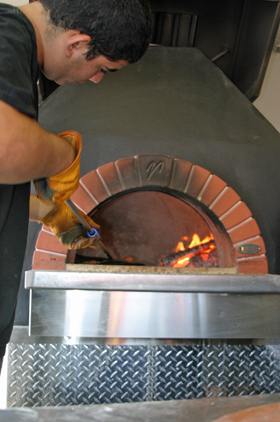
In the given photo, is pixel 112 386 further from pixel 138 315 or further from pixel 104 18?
pixel 104 18

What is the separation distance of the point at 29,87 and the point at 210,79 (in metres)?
1.31

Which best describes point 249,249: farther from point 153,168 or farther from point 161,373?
point 161,373

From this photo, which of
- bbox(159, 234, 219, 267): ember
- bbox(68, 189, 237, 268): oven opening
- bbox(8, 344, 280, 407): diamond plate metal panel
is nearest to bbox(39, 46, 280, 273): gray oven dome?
bbox(159, 234, 219, 267): ember

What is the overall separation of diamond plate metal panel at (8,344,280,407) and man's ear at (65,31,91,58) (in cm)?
83

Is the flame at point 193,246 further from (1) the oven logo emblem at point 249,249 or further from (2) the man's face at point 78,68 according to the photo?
(2) the man's face at point 78,68

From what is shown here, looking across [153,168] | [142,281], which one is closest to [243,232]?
[153,168]

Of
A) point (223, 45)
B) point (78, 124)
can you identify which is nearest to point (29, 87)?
point (78, 124)

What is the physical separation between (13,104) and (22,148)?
0.06 metres

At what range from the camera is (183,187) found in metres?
1.43

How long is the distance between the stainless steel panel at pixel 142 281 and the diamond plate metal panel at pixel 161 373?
0.29 m

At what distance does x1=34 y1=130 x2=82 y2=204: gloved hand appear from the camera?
2.19ft

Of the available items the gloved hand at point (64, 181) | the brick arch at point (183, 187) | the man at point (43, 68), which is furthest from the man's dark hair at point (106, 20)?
the brick arch at point (183, 187)

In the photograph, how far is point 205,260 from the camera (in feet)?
5.58

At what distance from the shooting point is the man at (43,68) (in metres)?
0.47
